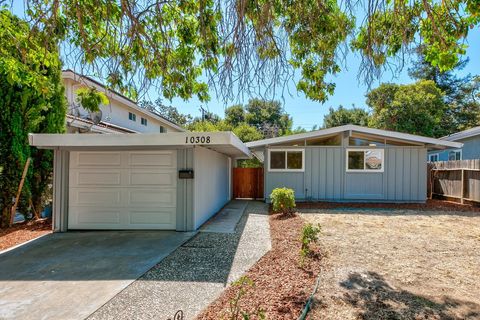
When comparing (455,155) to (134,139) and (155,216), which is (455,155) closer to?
(155,216)

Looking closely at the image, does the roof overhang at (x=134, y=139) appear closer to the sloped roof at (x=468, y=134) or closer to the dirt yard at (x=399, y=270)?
the dirt yard at (x=399, y=270)

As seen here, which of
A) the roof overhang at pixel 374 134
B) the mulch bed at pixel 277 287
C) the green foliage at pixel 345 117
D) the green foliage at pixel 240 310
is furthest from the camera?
the green foliage at pixel 345 117

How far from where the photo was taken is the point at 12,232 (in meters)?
7.02

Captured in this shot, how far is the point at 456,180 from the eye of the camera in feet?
41.2

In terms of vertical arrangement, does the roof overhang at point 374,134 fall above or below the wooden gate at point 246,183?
above

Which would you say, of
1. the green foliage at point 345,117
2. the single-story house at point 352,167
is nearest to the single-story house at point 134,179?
the single-story house at point 352,167

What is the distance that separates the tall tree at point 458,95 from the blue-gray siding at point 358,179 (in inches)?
693

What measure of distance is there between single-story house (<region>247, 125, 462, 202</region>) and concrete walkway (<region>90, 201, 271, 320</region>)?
18.6 ft

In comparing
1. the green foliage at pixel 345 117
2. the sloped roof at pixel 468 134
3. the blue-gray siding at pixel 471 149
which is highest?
the green foliage at pixel 345 117

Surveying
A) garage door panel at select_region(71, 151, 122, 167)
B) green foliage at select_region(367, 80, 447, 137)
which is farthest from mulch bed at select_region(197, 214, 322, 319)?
green foliage at select_region(367, 80, 447, 137)

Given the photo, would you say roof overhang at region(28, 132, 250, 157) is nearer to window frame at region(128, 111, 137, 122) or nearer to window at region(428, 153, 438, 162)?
window frame at region(128, 111, 137, 122)

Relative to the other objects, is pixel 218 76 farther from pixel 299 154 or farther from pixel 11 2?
pixel 299 154

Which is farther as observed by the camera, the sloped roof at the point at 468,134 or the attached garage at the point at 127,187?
the sloped roof at the point at 468,134

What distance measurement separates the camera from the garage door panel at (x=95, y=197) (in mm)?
7312
